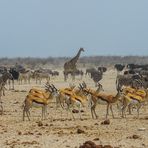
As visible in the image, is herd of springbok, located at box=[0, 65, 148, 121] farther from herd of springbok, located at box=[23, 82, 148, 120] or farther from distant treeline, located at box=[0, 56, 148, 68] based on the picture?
distant treeline, located at box=[0, 56, 148, 68]

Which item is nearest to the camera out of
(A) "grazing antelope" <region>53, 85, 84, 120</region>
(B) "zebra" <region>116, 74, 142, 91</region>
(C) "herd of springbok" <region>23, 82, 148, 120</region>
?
(C) "herd of springbok" <region>23, 82, 148, 120</region>

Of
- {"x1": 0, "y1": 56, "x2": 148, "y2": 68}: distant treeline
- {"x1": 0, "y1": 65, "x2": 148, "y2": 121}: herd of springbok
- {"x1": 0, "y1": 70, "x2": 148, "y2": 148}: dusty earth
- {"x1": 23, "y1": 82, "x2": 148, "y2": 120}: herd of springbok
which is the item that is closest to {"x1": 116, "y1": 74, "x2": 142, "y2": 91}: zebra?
{"x1": 0, "y1": 65, "x2": 148, "y2": 121}: herd of springbok

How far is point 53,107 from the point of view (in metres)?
26.9

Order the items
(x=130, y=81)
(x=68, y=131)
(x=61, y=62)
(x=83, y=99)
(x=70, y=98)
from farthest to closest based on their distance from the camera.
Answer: (x=61, y=62)
(x=130, y=81)
(x=83, y=99)
(x=70, y=98)
(x=68, y=131)

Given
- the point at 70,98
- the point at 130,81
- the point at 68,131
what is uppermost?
the point at 70,98

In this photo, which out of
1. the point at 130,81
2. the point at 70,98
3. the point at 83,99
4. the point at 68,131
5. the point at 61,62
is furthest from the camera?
the point at 61,62

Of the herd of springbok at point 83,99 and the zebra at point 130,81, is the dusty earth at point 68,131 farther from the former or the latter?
the zebra at point 130,81

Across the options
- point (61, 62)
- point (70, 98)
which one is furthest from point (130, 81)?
point (61, 62)

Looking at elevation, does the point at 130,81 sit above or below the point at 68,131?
above

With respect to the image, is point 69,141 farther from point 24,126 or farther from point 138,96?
point 138,96

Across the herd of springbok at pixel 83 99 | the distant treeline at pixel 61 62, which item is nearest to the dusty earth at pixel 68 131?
the herd of springbok at pixel 83 99

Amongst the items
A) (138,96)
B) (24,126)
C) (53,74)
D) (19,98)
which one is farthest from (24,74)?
(24,126)

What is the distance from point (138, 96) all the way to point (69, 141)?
296 inches

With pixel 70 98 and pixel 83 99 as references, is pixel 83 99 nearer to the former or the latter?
pixel 83 99
